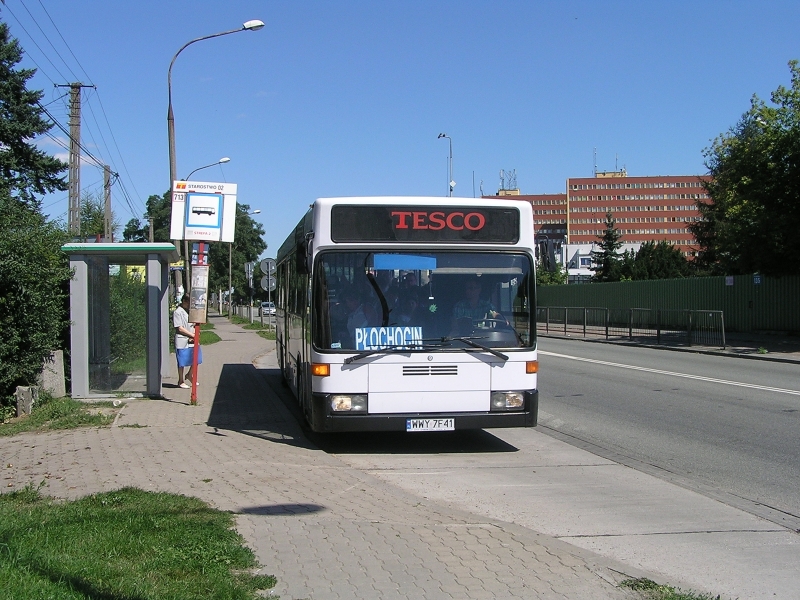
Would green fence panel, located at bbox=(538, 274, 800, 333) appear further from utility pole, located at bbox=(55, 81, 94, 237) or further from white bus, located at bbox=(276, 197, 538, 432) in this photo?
utility pole, located at bbox=(55, 81, 94, 237)

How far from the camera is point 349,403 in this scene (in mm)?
8953

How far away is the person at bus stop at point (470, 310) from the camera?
360 inches

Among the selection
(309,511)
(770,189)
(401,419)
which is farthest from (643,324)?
(309,511)

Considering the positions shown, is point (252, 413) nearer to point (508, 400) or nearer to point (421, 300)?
point (421, 300)

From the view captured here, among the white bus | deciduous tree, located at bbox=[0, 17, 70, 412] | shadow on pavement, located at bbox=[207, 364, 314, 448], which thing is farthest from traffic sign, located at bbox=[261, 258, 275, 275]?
the white bus

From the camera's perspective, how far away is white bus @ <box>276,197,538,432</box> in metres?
8.96

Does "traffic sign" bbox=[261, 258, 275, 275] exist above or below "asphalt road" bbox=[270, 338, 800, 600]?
above

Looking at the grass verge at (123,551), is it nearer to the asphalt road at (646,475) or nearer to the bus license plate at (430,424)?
the asphalt road at (646,475)

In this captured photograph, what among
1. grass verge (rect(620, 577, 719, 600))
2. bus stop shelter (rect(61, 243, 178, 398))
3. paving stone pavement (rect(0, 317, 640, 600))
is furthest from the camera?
bus stop shelter (rect(61, 243, 178, 398))

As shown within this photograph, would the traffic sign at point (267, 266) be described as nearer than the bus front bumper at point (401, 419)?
No

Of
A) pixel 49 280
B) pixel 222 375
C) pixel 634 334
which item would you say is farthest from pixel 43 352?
pixel 634 334

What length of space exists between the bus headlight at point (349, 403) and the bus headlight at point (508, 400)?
1466 millimetres

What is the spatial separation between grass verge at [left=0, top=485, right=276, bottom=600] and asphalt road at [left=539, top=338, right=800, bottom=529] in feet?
14.7

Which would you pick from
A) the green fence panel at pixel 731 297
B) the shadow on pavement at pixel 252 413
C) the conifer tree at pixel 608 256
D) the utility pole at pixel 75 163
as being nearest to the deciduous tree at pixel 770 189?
the green fence panel at pixel 731 297
